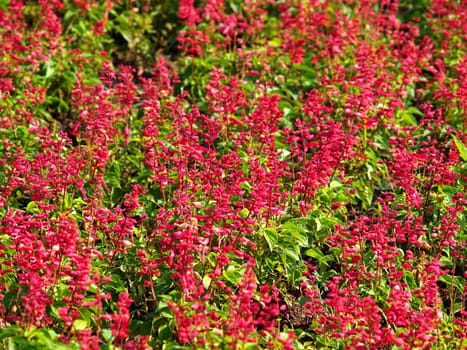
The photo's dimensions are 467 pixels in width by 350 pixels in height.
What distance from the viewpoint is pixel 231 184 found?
6570mm

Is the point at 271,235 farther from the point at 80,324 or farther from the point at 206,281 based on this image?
the point at 80,324

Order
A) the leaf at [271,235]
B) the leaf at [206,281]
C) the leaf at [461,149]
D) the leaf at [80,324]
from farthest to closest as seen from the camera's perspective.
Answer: the leaf at [461,149] < the leaf at [271,235] < the leaf at [206,281] < the leaf at [80,324]

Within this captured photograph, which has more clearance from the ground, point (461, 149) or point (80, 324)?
point (461, 149)

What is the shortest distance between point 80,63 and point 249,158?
270 cm

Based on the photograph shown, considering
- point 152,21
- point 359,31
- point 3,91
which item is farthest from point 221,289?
point 152,21

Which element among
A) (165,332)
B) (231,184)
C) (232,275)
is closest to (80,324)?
(165,332)

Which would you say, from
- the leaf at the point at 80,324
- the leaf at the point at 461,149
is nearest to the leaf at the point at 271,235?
the leaf at the point at 80,324

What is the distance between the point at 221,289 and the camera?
5.79m

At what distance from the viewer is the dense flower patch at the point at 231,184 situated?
5285mm

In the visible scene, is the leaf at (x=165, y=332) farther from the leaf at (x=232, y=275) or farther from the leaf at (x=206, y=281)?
the leaf at (x=232, y=275)

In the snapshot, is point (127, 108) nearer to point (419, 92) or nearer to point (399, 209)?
point (399, 209)

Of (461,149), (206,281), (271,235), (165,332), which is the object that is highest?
(461,149)

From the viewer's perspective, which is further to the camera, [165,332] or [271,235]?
[271,235]

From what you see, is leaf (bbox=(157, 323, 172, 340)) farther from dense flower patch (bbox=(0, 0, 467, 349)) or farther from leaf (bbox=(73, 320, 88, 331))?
leaf (bbox=(73, 320, 88, 331))
